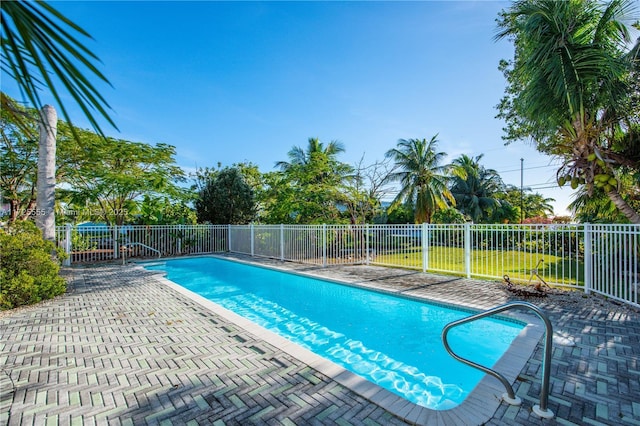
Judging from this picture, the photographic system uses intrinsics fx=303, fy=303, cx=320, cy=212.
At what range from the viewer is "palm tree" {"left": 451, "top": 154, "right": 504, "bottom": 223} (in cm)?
2797

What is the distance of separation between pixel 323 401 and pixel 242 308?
5.36m

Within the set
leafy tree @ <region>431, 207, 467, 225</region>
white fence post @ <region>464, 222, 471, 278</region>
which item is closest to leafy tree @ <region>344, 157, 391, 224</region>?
leafy tree @ <region>431, 207, 467, 225</region>

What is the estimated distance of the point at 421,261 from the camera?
10453mm

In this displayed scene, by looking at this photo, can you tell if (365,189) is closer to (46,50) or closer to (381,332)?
(381,332)

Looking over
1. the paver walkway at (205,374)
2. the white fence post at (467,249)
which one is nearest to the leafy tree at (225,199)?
the paver walkway at (205,374)

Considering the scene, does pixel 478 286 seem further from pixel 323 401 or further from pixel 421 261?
pixel 323 401

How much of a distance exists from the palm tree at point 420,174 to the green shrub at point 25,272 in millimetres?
17083

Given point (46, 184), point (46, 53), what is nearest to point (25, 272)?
point (46, 184)

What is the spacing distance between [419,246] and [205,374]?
8.27m

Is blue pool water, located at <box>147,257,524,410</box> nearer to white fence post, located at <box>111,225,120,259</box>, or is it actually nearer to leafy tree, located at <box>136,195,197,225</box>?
white fence post, located at <box>111,225,120,259</box>

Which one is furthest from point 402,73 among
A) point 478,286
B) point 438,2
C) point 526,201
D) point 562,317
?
point 526,201

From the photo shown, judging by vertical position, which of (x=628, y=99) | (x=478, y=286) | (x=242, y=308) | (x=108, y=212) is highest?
(x=628, y=99)

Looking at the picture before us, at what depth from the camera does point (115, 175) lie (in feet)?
47.0

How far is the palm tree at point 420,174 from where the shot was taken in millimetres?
19547
